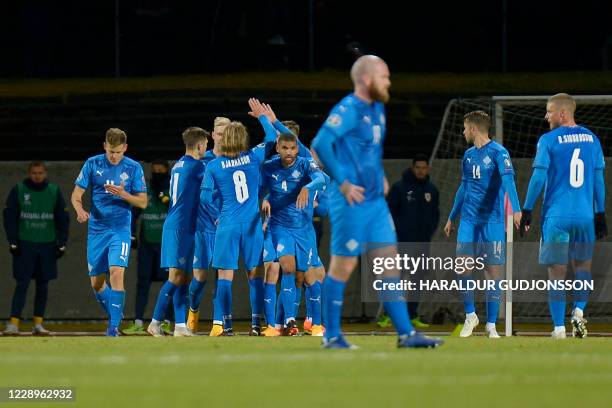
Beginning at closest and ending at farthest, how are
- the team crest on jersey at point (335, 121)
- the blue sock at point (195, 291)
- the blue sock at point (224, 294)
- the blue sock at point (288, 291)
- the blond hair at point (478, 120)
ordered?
the team crest on jersey at point (335, 121)
the blond hair at point (478, 120)
the blue sock at point (224, 294)
the blue sock at point (288, 291)
the blue sock at point (195, 291)

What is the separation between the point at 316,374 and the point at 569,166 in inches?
237

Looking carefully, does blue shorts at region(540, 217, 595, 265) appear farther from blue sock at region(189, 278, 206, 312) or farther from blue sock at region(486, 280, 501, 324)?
blue sock at region(189, 278, 206, 312)

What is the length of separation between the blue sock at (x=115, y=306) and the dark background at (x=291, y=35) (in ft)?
34.5

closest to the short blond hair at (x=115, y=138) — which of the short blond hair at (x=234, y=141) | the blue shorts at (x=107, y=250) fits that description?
the blue shorts at (x=107, y=250)

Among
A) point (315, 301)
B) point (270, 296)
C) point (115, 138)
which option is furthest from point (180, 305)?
point (115, 138)

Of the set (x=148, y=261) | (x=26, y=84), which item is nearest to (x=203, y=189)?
(x=148, y=261)

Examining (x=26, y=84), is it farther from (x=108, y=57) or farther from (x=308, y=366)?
(x=308, y=366)

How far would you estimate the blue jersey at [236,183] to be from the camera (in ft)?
47.6

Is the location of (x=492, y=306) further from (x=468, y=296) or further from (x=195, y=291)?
(x=195, y=291)

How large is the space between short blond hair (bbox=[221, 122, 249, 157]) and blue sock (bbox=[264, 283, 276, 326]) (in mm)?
1567

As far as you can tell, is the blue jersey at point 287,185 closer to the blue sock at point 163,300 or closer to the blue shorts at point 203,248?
the blue shorts at point 203,248

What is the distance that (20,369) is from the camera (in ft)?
28.4

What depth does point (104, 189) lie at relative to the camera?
14.8m

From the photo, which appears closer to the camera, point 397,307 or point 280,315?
point 397,307
